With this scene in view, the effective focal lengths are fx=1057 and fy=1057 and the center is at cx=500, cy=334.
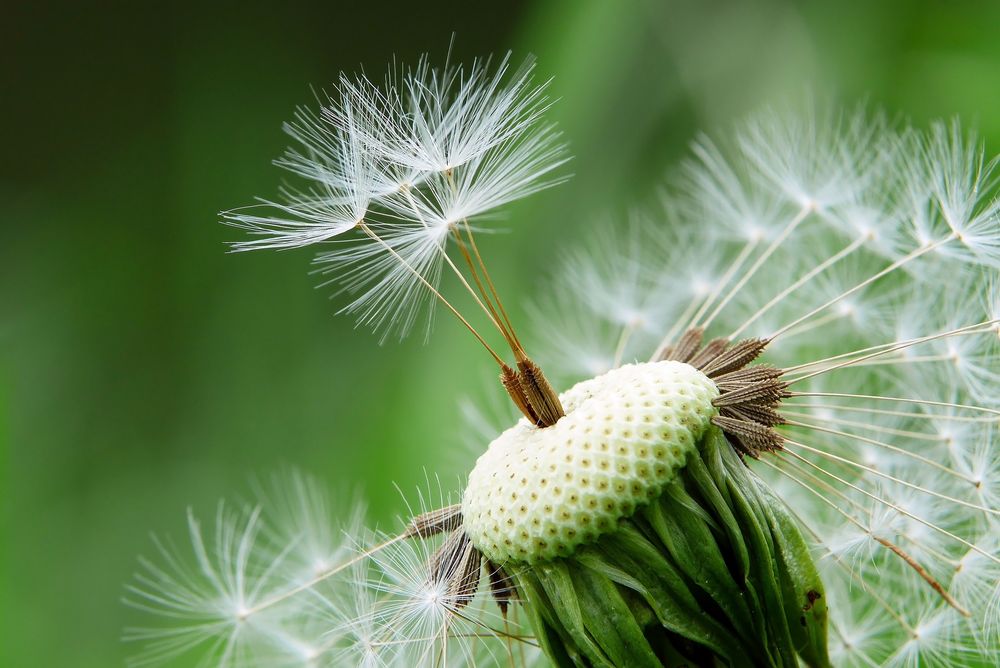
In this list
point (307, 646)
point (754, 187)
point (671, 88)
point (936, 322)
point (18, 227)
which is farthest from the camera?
point (18, 227)

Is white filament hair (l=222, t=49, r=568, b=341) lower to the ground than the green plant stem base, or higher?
higher

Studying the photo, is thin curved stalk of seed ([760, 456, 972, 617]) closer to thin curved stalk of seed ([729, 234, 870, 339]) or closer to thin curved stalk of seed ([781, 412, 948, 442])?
thin curved stalk of seed ([781, 412, 948, 442])

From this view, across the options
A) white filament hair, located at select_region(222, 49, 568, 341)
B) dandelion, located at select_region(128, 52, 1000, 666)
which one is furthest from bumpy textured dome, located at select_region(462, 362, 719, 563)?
white filament hair, located at select_region(222, 49, 568, 341)

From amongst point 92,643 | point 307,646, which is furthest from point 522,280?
point 92,643

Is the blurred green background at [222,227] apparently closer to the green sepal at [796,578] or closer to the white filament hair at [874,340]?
the white filament hair at [874,340]

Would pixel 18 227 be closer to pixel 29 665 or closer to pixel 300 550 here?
pixel 29 665

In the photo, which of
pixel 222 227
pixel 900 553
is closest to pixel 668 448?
pixel 900 553

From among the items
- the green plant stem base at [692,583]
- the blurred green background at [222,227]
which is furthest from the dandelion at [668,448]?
the blurred green background at [222,227]

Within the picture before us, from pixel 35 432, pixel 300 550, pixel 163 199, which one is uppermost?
pixel 163 199
